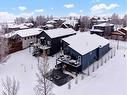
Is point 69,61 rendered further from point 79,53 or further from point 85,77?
point 85,77

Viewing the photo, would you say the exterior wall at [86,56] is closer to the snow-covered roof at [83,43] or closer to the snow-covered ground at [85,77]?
the snow-covered roof at [83,43]

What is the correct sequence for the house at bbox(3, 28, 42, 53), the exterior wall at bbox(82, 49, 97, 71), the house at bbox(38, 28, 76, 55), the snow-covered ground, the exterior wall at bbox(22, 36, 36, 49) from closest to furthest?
the snow-covered ground < the exterior wall at bbox(82, 49, 97, 71) < the house at bbox(38, 28, 76, 55) < the house at bbox(3, 28, 42, 53) < the exterior wall at bbox(22, 36, 36, 49)

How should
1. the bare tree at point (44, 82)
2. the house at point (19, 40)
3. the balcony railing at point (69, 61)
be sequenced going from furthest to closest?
the house at point (19, 40), the balcony railing at point (69, 61), the bare tree at point (44, 82)

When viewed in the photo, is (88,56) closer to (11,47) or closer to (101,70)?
(101,70)

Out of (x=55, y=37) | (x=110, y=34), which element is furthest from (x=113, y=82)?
(x=110, y=34)

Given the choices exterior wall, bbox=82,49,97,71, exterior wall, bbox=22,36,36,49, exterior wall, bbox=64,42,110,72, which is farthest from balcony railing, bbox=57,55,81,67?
exterior wall, bbox=22,36,36,49

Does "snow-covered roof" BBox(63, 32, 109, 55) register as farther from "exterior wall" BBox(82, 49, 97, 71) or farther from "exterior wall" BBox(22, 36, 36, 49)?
"exterior wall" BBox(22, 36, 36, 49)

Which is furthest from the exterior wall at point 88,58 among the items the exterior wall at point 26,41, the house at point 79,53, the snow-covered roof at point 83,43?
the exterior wall at point 26,41
